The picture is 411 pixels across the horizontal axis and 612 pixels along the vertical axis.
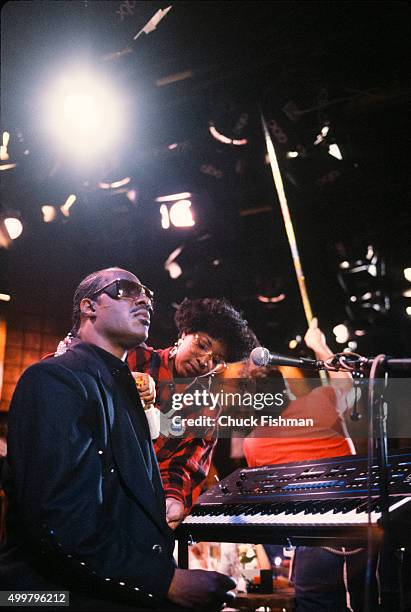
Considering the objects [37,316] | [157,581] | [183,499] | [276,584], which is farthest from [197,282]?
[157,581]

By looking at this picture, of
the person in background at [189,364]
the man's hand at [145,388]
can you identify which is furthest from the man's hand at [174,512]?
the man's hand at [145,388]

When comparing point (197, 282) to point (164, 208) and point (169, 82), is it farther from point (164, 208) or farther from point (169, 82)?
point (169, 82)

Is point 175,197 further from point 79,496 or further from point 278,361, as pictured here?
point 79,496

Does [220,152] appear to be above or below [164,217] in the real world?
above

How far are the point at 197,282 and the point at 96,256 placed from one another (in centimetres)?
133

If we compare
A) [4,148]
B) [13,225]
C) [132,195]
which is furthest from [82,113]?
[13,225]

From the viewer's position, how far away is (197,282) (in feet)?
24.8

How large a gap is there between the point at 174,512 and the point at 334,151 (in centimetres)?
459

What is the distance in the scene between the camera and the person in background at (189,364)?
3791mm

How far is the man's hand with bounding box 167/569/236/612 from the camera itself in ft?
6.94

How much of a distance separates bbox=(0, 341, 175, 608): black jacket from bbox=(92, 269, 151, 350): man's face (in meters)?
0.33

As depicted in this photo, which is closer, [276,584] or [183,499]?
[183,499]

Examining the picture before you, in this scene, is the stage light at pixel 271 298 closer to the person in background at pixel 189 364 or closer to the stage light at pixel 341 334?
the stage light at pixel 341 334

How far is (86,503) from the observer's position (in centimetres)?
212
